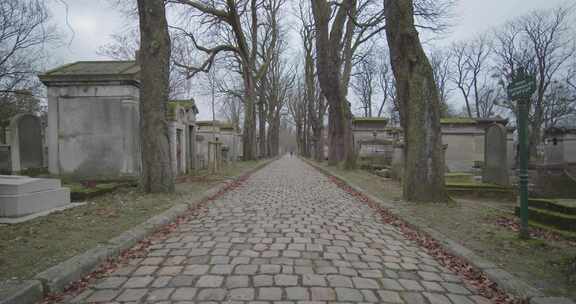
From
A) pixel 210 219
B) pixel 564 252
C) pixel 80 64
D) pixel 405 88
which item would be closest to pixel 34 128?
pixel 80 64

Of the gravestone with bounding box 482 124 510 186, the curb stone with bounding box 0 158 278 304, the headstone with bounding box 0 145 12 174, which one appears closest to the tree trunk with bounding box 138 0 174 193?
the curb stone with bounding box 0 158 278 304

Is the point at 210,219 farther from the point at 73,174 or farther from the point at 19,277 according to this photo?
the point at 73,174

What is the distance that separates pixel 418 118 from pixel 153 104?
6.06m

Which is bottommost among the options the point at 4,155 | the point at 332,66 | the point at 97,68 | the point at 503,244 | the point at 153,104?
the point at 503,244

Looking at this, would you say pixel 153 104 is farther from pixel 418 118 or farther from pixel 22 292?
pixel 418 118

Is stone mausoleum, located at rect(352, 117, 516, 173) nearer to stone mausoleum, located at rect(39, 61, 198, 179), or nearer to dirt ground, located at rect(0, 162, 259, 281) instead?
stone mausoleum, located at rect(39, 61, 198, 179)

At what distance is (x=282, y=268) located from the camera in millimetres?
3328

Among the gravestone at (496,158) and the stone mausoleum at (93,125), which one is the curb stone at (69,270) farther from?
the gravestone at (496,158)

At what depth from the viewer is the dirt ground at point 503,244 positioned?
Result: 9.91ft

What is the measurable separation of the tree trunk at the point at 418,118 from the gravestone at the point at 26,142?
1255 cm

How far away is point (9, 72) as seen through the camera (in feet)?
75.3

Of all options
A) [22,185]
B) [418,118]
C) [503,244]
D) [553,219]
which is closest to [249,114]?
[418,118]

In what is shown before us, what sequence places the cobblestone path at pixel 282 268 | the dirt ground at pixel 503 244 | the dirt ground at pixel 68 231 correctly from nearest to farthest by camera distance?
the cobblestone path at pixel 282 268
the dirt ground at pixel 503 244
the dirt ground at pixel 68 231

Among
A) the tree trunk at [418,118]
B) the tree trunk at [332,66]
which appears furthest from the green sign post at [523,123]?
the tree trunk at [332,66]
